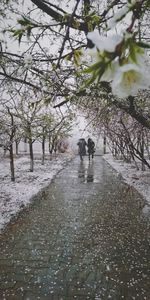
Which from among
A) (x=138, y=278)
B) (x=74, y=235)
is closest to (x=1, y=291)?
(x=138, y=278)

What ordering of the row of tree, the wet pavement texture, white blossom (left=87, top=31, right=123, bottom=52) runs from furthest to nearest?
the row of tree, the wet pavement texture, white blossom (left=87, top=31, right=123, bottom=52)

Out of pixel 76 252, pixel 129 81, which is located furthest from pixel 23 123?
pixel 129 81

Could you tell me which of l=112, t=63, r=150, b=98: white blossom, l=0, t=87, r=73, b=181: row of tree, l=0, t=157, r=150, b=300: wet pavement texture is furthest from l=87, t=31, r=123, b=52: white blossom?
l=0, t=157, r=150, b=300: wet pavement texture

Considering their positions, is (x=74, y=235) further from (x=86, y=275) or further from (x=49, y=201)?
(x=49, y=201)

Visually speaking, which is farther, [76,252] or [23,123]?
[23,123]

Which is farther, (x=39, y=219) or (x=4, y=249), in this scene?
(x=39, y=219)

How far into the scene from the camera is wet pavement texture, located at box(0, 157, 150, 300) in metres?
4.69

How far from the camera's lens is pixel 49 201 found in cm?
1112

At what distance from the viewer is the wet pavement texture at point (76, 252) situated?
4.69 meters

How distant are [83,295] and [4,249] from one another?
95.8 inches

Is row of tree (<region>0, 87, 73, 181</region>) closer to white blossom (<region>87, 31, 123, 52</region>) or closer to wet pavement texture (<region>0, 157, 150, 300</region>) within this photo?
wet pavement texture (<region>0, 157, 150, 300</region>)

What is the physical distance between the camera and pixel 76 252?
20.4 feet

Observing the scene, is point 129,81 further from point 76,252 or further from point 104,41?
point 76,252

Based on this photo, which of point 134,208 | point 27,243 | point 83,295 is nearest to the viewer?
point 83,295
